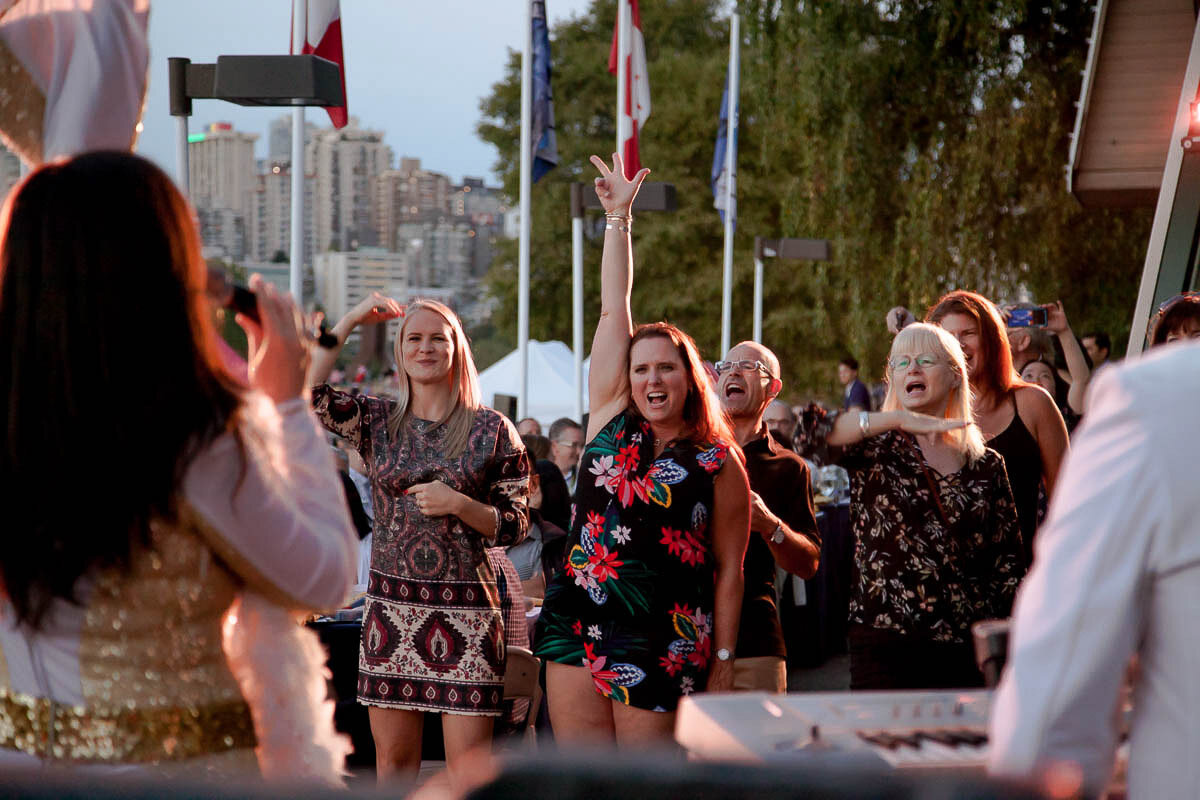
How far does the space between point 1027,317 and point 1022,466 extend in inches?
79.6

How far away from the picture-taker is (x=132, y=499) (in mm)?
1680

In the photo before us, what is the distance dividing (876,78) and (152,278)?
1708 cm

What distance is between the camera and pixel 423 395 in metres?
4.70

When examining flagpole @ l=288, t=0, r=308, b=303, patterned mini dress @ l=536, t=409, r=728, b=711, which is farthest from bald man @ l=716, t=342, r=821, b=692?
flagpole @ l=288, t=0, r=308, b=303

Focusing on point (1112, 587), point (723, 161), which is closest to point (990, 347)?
point (1112, 587)

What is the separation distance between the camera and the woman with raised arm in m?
3.96

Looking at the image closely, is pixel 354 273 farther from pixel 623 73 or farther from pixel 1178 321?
pixel 1178 321

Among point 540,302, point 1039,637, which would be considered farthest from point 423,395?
point 540,302

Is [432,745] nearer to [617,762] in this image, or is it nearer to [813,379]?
[617,762]

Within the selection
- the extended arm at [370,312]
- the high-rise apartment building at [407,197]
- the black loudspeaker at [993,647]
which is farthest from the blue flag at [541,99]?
the high-rise apartment building at [407,197]

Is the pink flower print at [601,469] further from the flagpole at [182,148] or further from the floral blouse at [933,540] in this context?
the flagpole at [182,148]

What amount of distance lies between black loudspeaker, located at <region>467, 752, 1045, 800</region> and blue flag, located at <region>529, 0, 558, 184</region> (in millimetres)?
13092

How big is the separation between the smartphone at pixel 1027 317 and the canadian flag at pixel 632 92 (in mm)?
7246

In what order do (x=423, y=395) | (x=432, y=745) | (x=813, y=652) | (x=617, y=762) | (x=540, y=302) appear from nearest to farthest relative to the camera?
(x=617, y=762) < (x=423, y=395) < (x=432, y=745) < (x=813, y=652) < (x=540, y=302)
